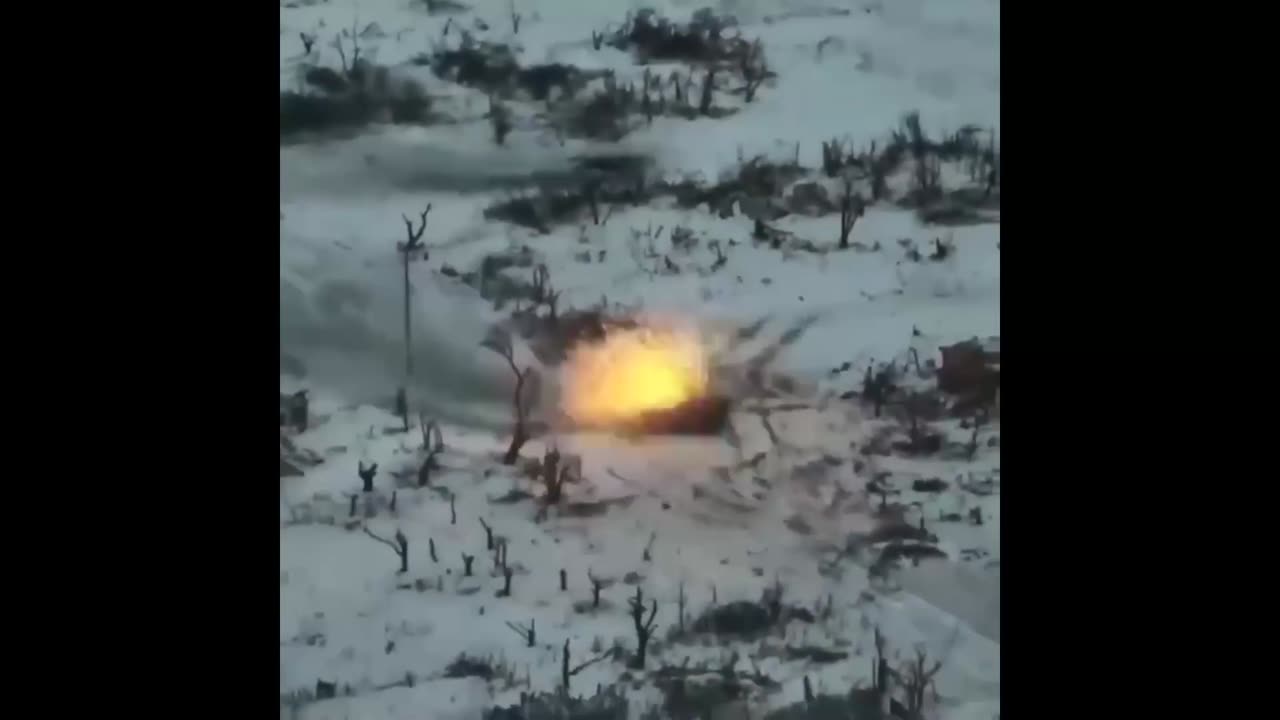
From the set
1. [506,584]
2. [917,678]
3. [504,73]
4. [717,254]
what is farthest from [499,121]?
[917,678]

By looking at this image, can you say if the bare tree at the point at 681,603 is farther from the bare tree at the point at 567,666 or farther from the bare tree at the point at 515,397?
the bare tree at the point at 515,397

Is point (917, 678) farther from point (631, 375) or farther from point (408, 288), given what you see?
point (408, 288)

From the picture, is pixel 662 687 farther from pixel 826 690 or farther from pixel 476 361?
pixel 476 361

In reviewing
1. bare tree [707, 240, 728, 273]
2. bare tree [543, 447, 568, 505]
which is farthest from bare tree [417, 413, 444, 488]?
bare tree [707, 240, 728, 273]

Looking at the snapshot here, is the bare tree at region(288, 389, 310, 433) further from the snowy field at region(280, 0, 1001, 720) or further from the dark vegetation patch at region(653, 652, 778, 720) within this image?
the dark vegetation patch at region(653, 652, 778, 720)

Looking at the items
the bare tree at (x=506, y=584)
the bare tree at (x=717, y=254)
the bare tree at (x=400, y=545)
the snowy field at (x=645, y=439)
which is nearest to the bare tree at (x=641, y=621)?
the snowy field at (x=645, y=439)

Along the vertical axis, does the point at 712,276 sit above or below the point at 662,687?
above
